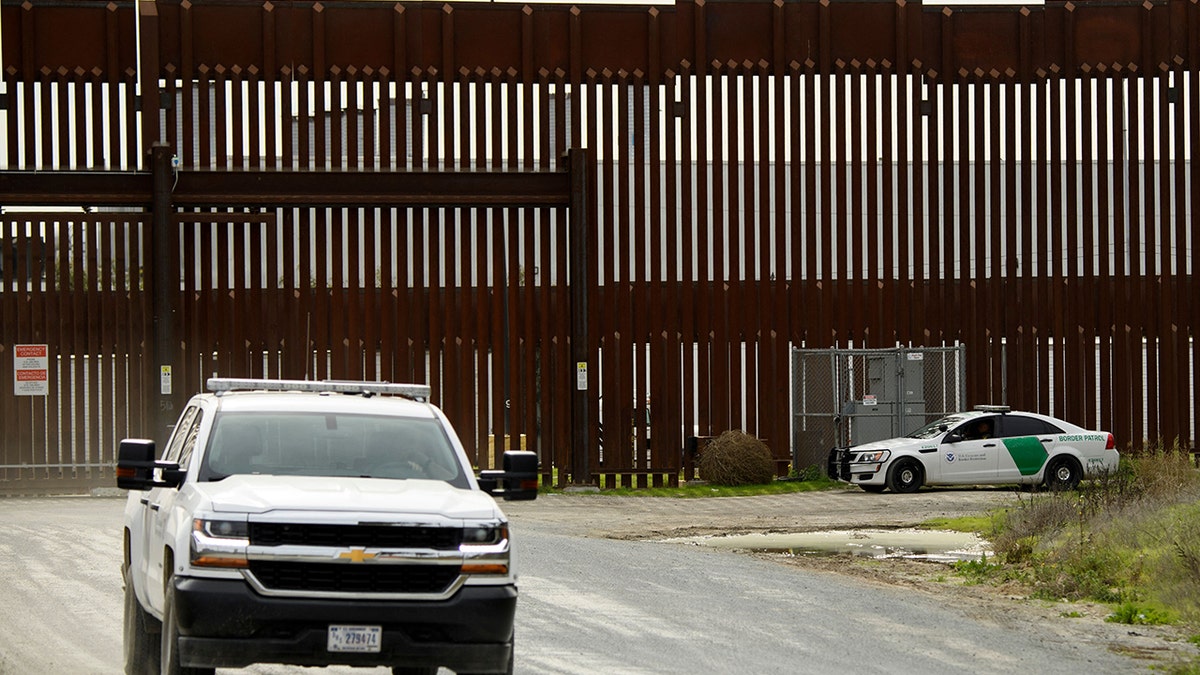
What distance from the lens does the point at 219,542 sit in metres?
9.01

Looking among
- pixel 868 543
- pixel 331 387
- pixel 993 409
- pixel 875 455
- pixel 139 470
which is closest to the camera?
pixel 139 470

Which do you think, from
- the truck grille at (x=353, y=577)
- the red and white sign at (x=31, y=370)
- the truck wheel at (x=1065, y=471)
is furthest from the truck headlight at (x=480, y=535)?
the red and white sign at (x=31, y=370)

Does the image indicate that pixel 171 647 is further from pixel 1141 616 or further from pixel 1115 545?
pixel 1115 545

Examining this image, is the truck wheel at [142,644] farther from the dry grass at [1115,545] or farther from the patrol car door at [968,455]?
the patrol car door at [968,455]

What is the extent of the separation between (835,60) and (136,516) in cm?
2462

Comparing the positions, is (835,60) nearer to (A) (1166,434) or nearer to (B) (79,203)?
(A) (1166,434)

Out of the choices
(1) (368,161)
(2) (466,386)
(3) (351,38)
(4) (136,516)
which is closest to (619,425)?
(2) (466,386)

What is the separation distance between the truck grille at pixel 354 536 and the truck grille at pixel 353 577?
4.4 inches

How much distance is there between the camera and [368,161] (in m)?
32.5

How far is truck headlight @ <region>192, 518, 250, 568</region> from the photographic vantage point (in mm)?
8977

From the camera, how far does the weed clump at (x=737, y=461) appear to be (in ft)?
106

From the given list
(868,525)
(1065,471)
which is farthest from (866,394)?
(868,525)

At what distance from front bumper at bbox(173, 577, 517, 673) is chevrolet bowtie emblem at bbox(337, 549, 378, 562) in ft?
0.72

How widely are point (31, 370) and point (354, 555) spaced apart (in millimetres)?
24442
